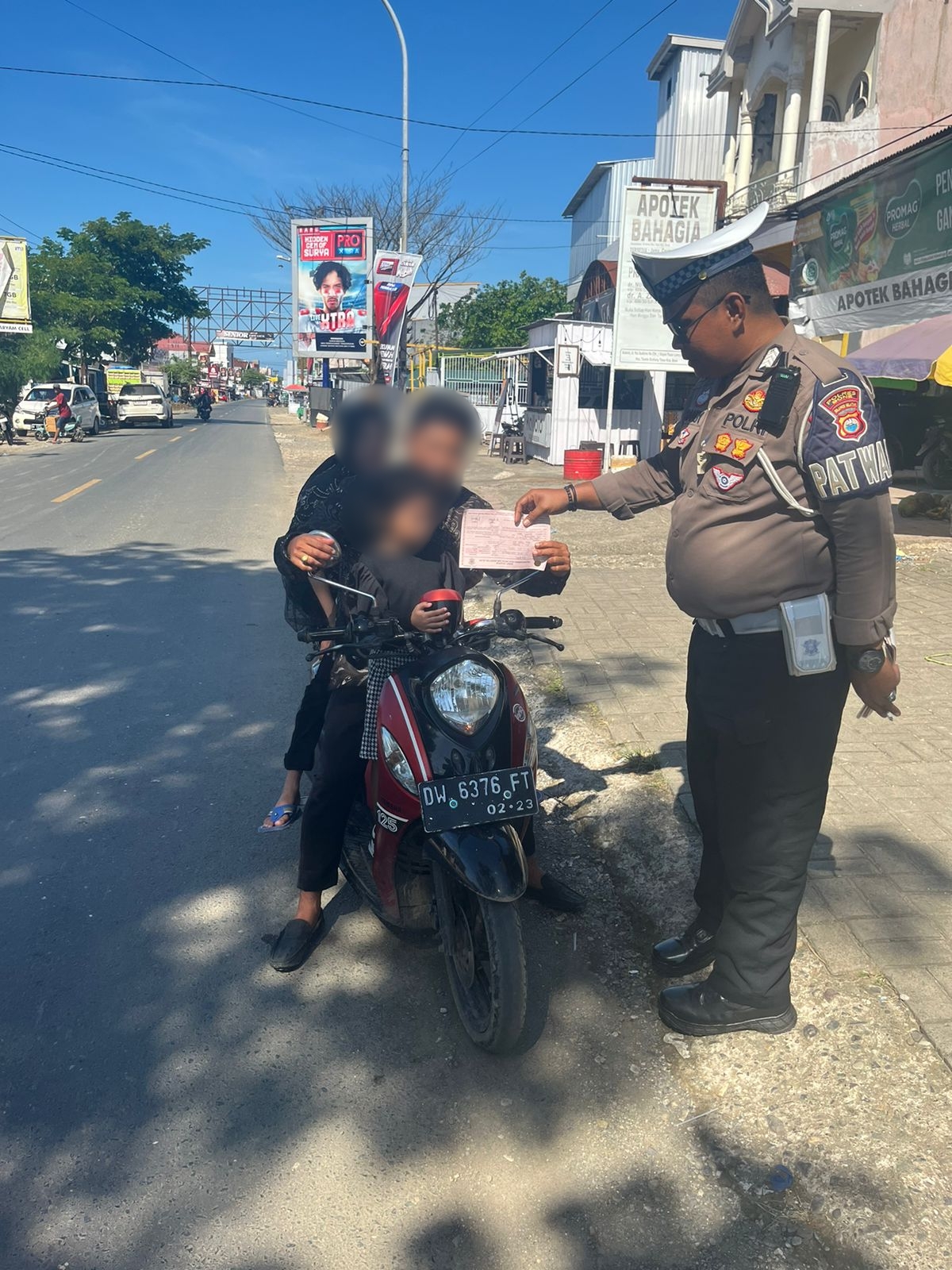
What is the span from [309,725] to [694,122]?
33.3m

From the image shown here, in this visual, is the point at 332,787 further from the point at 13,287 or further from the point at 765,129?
the point at 13,287

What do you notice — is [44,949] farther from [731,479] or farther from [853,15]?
[853,15]

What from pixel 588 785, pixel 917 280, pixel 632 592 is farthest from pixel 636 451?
pixel 588 785

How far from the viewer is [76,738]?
4.94 metres

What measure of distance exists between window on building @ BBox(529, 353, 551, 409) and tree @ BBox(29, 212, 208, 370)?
25.1m

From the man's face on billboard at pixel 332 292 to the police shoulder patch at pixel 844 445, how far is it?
25690 mm

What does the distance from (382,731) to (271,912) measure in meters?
1.00

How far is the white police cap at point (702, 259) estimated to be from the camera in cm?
253

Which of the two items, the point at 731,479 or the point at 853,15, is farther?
the point at 853,15

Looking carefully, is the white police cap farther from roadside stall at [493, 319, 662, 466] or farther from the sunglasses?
roadside stall at [493, 319, 662, 466]

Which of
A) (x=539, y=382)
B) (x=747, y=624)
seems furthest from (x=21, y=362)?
(x=747, y=624)

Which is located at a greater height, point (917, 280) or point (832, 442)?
point (917, 280)

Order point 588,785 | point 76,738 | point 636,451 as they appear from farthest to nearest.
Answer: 1. point 636,451
2. point 76,738
3. point 588,785

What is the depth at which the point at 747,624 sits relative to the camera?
260 centimetres
